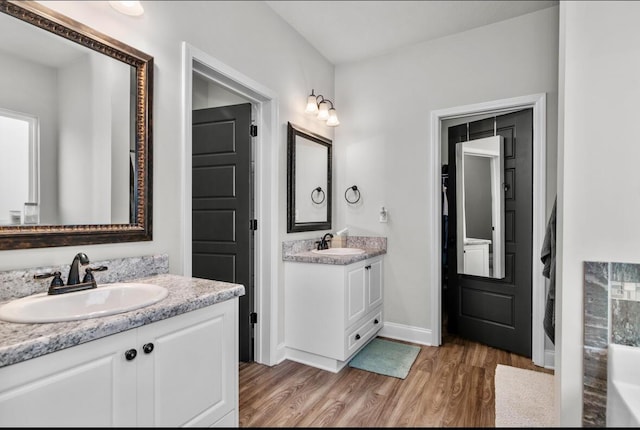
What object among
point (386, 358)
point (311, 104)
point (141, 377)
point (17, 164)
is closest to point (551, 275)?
point (386, 358)

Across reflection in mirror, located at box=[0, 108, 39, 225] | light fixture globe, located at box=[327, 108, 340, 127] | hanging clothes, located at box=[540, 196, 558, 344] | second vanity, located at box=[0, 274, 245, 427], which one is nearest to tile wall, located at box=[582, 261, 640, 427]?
hanging clothes, located at box=[540, 196, 558, 344]

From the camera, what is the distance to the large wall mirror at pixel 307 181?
2.35 m

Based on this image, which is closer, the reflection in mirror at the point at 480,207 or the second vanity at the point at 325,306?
the second vanity at the point at 325,306

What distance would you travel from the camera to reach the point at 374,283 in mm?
2576

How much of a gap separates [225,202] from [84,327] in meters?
1.56

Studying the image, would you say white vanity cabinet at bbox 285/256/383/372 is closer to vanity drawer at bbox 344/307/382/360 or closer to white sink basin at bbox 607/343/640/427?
→ vanity drawer at bbox 344/307/382/360

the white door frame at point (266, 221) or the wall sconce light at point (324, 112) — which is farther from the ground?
the wall sconce light at point (324, 112)

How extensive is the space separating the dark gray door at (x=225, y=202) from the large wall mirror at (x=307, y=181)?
30 cm

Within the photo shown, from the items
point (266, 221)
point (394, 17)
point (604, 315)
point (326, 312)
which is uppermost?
point (394, 17)

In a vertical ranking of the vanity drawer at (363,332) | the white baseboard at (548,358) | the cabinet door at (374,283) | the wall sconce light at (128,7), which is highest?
the wall sconce light at (128,7)

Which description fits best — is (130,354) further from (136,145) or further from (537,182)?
(537,182)

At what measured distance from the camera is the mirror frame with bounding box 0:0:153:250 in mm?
1040

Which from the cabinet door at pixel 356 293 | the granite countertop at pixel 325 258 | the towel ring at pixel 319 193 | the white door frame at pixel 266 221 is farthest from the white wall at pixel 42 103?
the towel ring at pixel 319 193

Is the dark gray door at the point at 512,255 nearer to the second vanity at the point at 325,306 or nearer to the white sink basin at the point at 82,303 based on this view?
the second vanity at the point at 325,306
